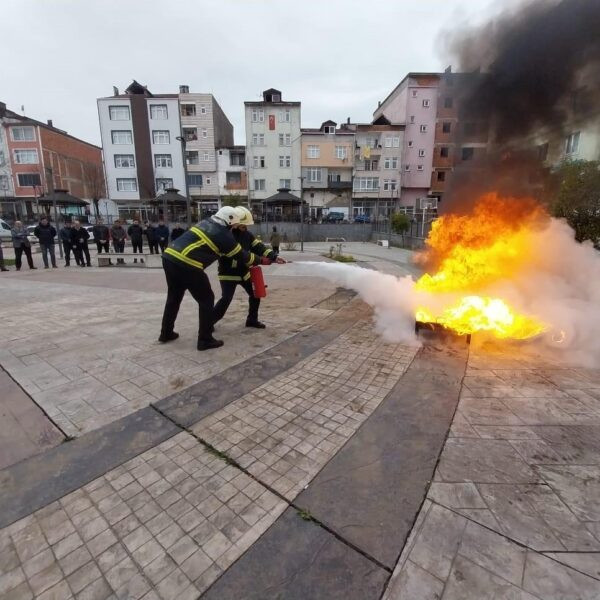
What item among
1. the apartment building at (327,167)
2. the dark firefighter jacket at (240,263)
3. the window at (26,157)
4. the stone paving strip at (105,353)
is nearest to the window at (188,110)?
the apartment building at (327,167)

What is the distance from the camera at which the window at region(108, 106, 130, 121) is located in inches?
1409

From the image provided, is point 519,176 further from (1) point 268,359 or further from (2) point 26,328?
(2) point 26,328

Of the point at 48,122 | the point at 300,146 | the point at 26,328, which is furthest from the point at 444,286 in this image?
the point at 48,122

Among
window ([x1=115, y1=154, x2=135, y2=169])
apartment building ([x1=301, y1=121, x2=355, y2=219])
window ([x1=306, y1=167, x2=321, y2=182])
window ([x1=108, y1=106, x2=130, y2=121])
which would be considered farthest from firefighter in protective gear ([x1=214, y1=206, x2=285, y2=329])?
window ([x1=108, y1=106, x2=130, y2=121])

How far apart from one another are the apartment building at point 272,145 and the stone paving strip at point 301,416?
3613cm

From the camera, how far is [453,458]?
8.37ft

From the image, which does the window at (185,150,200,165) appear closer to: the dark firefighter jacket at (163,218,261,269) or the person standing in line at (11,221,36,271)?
the person standing in line at (11,221,36,271)

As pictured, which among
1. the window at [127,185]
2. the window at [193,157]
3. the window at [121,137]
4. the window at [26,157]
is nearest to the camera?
the window at [121,137]

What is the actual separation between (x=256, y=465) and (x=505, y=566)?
1.55 meters

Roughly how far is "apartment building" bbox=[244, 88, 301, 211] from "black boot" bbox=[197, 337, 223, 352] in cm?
3535

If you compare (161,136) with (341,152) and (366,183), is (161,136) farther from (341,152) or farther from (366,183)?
(366,183)

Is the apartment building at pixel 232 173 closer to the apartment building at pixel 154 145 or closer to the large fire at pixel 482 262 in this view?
the apartment building at pixel 154 145

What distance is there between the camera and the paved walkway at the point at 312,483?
5.67 ft

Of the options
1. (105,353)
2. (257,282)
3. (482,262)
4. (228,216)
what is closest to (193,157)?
(257,282)
